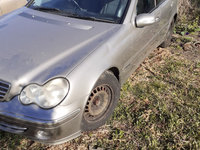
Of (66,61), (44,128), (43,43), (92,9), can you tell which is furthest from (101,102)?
(92,9)

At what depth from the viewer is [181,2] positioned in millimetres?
5766

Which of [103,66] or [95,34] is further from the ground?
[95,34]

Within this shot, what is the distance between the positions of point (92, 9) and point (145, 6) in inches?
32.1

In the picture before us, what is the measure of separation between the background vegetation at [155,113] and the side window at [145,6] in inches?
42.4

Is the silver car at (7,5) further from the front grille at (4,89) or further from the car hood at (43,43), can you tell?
the front grille at (4,89)

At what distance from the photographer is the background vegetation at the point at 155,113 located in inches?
92.4

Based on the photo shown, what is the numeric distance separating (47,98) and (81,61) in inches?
18.5

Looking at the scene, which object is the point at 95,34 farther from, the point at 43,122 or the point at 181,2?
the point at 181,2

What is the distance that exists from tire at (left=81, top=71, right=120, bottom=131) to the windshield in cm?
74

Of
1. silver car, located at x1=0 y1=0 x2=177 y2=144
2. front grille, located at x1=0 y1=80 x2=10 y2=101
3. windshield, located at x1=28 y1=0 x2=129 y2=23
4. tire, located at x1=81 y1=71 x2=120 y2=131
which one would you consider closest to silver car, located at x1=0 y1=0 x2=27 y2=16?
silver car, located at x1=0 y1=0 x2=177 y2=144

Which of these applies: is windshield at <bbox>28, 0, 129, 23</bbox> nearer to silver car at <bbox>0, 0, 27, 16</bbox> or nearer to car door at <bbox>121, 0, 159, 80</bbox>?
car door at <bbox>121, 0, 159, 80</bbox>

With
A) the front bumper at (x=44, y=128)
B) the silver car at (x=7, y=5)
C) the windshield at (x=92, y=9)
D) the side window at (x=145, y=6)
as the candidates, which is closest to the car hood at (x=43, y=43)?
the windshield at (x=92, y=9)

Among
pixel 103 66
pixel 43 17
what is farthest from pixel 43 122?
pixel 43 17

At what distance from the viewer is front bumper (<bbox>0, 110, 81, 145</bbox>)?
1.80m
